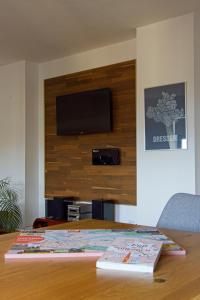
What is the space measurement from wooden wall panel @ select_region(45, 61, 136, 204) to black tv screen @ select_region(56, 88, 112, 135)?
0.11 metres

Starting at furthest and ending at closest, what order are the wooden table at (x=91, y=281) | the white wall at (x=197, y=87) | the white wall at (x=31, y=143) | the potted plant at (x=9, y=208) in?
the white wall at (x=31, y=143), the potted plant at (x=9, y=208), the white wall at (x=197, y=87), the wooden table at (x=91, y=281)

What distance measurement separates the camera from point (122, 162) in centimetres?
483

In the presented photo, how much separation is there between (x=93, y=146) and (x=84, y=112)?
18.5 inches

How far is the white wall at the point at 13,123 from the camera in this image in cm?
574

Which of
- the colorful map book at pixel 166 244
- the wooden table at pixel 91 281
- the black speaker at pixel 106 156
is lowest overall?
the wooden table at pixel 91 281

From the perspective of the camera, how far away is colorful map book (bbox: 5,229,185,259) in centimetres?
131

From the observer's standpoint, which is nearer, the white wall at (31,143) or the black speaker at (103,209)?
the black speaker at (103,209)

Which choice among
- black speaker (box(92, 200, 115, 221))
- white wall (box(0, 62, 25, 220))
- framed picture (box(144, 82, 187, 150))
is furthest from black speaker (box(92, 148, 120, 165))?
white wall (box(0, 62, 25, 220))

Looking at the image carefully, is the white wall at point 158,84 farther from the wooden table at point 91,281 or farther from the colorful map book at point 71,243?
the wooden table at point 91,281

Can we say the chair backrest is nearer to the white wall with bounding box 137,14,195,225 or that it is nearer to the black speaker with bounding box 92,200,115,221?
the white wall with bounding box 137,14,195,225

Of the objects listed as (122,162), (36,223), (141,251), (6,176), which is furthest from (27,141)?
(141,251)

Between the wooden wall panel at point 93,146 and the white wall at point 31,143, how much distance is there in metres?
0.18

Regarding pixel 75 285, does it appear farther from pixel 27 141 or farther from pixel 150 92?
pixel 27 141

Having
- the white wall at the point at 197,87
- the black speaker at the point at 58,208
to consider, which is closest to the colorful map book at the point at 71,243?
the white wall at the point at 197,87
